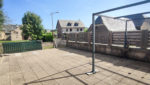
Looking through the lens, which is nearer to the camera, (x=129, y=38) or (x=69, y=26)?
(x=129, y=38)

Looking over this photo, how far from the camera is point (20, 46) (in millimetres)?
7320

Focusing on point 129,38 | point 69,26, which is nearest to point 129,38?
point 129,38

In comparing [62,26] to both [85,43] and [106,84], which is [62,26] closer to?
[85,43]

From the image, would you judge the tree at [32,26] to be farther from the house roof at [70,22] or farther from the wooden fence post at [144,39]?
the wooden fence post at [144,39]

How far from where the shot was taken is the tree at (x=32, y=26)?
17.0m

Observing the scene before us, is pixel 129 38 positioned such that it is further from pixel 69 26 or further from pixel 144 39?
pixel 69 26

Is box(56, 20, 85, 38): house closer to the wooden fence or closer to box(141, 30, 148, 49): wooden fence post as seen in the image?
the wooden fence

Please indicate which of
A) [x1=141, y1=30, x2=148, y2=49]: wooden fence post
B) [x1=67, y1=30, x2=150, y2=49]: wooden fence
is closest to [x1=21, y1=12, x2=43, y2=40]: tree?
[x1=67, y1=30, x2=150, y2=49]: wooden fence

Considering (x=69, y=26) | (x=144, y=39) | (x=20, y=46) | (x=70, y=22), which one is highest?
(x=70, y=22)

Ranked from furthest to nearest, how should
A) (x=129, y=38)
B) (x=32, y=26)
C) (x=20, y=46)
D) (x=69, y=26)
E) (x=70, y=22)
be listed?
Result: (x=70, y=22) < (x=69, y=26) < (x=32, y=26) < (x=20, y=46) < (x=129, y=38)

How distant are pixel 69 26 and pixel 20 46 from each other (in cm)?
2021

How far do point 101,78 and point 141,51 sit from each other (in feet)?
9.16

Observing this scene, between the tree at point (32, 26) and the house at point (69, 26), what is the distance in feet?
25.0

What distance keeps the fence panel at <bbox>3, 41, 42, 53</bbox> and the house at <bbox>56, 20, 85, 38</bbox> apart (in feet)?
54.9
